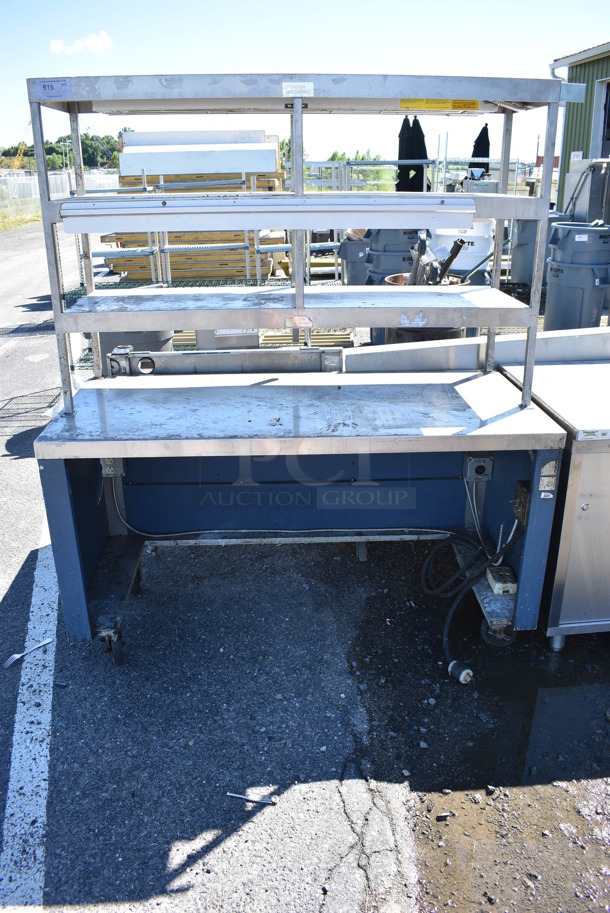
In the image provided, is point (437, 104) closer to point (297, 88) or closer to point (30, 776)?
point (297, 88)

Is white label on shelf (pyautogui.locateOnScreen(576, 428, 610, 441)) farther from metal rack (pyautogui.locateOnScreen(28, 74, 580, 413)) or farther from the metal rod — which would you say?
the metal rod

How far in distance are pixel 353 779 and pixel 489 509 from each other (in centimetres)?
154

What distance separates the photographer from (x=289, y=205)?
2.86 metres

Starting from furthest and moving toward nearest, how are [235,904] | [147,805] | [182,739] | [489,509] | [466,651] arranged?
[489,509]
[466,651]
[182,739]
[147,805]
[235,904]

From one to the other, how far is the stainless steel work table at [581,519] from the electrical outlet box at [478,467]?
1.21 feet

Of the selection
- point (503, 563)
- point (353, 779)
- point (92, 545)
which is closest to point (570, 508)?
point (503, 563)

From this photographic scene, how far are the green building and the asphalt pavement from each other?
40.4 ft

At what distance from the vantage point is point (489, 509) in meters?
3.64

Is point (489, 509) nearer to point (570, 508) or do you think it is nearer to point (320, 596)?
point (570, 508)

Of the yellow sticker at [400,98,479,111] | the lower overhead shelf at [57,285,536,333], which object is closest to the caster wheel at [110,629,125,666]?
the lower overhead shelf at [57,285,536,333]

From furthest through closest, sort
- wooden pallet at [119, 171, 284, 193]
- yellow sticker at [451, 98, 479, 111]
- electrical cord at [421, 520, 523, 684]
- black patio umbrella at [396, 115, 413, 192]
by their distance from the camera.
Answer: black patio umbrella at [396, 115, 413, 192] < wooden pallet at [119, 171, 284, 193] < electrical cord at [421, 520, 523, 684] < yellow sticker at [451, 98, 479, 111]

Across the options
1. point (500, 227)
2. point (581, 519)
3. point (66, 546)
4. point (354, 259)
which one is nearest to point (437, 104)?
point (500, 227)

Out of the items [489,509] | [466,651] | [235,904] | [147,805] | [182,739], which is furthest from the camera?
[489,509]

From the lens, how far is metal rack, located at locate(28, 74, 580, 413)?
8.98 feet
